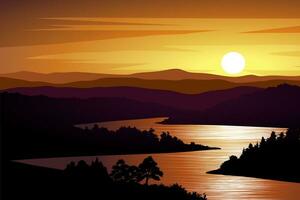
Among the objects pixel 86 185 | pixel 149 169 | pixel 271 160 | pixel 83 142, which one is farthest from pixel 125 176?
pixel 83 142

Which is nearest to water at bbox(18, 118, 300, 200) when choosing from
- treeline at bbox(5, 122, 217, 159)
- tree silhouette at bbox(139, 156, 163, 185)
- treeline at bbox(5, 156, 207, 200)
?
treeline at bbox(5, 122, 217, 159)

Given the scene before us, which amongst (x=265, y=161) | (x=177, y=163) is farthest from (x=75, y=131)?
(x=265, y=161)

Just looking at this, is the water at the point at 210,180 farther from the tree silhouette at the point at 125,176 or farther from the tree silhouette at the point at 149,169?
the tree silhouette at the point at 125,176

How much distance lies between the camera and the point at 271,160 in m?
124

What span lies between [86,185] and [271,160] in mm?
76963

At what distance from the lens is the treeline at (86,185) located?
50.7m

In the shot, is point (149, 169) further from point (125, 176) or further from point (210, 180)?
point (210, 180)

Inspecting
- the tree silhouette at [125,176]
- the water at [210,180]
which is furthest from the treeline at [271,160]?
the tree silhouette at [125,176]

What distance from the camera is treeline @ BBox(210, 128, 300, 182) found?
11789 cm

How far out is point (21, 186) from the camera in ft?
173

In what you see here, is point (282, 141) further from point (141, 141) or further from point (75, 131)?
point (75, 131)

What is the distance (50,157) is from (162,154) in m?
26.7

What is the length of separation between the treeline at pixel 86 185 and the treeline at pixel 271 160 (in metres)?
57.0

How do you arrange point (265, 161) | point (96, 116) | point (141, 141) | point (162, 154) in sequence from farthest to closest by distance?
point (96, 116)
point (141, 141)
point (162, 154)
point (265, 161)
